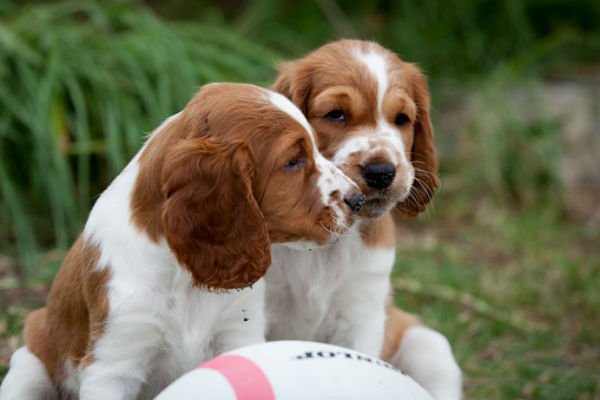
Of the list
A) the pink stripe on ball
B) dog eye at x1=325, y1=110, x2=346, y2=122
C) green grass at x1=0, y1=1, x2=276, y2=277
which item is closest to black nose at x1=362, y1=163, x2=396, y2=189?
dog eye at x1=325, y1=110, x2=346, y2=122

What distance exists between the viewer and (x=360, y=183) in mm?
4906

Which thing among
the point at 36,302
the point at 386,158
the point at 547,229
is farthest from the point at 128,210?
the point at 547,229

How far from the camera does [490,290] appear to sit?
27.2 feet

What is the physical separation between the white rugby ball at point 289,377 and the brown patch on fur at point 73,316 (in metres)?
0.67

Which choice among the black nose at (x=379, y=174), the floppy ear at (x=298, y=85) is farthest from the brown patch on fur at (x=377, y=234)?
the floppy ear at (x=298, y=85)

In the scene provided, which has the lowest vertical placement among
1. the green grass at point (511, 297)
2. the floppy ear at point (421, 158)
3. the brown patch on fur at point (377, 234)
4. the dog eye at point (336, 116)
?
the green grass at point (511, 297)

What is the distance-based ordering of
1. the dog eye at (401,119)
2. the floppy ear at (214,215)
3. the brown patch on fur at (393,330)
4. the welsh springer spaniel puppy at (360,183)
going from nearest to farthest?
the floppy ear at (214,215)
the welsh springer spaniel puppy at (360,183)
the dog eye at (401,119)
the brown patch on fur at (393,330)

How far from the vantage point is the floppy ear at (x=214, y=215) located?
418cm

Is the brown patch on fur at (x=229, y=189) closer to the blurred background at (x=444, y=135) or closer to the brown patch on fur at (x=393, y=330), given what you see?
the brown patch on fur at (x=393, y=330)

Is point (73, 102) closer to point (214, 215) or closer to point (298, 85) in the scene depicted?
point (298, 85)

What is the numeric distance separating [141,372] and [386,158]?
155 centimetres

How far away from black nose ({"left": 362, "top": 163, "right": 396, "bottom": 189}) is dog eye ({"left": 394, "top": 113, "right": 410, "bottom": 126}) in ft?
1.28

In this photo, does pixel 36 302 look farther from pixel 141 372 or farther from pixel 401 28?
pixel 401 28

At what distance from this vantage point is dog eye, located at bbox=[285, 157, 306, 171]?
4.37 meters
